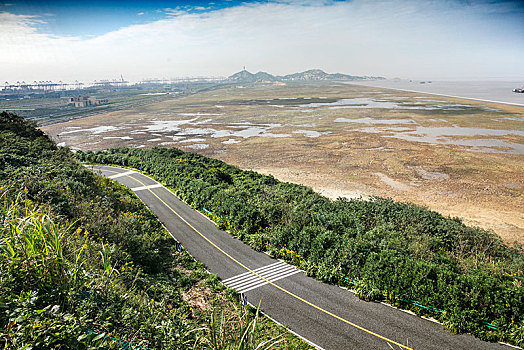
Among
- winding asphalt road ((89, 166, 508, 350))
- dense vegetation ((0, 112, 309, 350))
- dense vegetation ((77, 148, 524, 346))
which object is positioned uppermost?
dense vegetation ((0, 112, 309, 350))

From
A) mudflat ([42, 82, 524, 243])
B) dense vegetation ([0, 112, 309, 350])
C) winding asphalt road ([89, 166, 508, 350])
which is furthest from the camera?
mudflat ([42, 82, 524, 243])

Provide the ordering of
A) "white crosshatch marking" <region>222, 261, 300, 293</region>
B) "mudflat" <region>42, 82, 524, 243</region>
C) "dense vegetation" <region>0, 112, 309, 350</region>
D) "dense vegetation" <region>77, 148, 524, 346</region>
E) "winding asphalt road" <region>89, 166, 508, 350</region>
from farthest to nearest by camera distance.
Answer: "mudflat" <region>42, 82, 524, 243</region>, "white crosshatch marking" <region>222, 261, 300, 293</region>, "dense vegetation" <region>77, 148, 524, 346</region>, "winding asphalt road" <region>89, 166, 508, 350</region>, "dense vegetation" <region>0, 112, 309, 350</region>

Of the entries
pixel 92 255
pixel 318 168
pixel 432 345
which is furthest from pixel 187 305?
pixel 318 168

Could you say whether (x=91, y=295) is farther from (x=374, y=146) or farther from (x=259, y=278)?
(x=374, y=146)

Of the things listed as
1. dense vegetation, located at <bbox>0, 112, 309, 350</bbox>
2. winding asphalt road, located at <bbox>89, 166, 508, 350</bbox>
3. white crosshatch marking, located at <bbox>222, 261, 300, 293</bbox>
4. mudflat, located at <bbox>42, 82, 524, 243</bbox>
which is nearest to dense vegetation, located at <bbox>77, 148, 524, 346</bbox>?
winding asphalt road, located at <bbox>89, 166, 508, 350</bbox>

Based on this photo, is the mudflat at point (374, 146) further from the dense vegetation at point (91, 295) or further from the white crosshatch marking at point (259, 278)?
the dense vegetation at point (91, 295)

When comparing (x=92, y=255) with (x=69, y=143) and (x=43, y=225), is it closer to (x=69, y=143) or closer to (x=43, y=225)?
(x=43, y=225)

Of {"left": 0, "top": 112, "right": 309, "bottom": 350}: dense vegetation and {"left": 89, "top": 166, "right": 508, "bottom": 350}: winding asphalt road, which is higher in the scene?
{"left": 0, "top": 112, "right": 309, "bottom": 350}: dense vegetation

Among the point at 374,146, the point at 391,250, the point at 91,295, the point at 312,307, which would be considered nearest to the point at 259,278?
the point at 312,307

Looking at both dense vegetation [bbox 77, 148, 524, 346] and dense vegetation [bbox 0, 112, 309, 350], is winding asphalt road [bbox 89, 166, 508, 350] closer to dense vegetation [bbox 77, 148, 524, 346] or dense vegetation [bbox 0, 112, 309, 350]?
dense vegetation [bbox 77, 148, 524, 346]

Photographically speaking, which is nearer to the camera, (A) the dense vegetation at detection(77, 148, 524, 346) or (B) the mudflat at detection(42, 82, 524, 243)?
(A) the dense vegetation at detection(77, 148, 524, 346)
